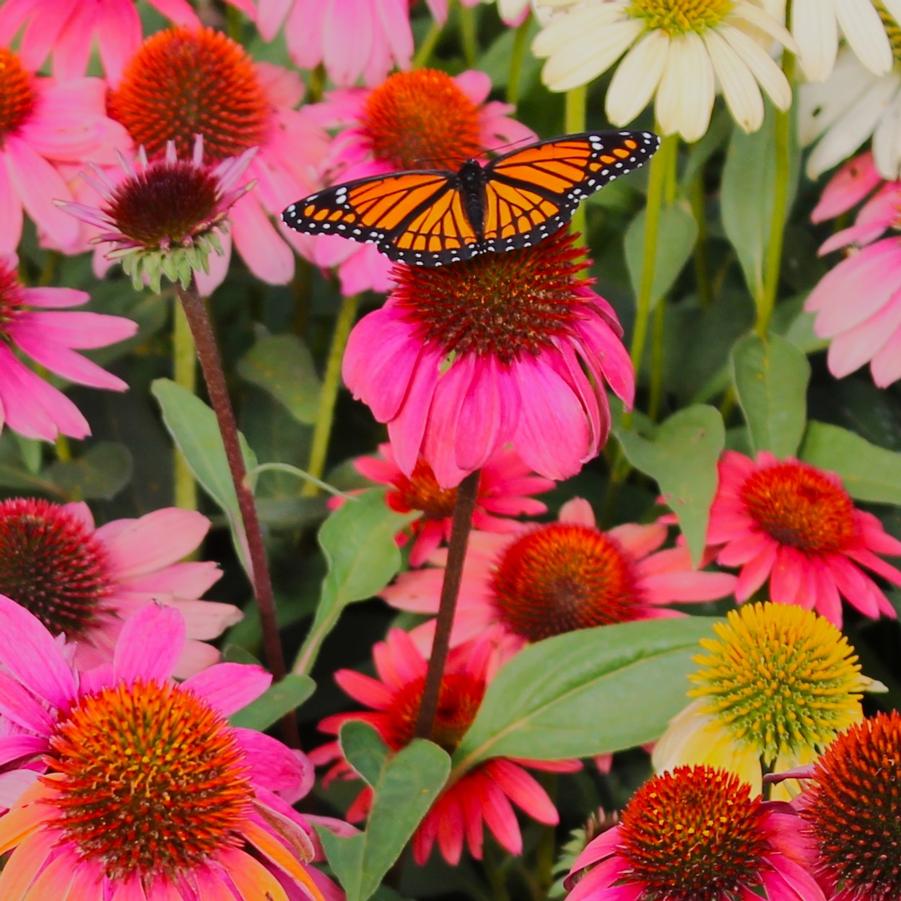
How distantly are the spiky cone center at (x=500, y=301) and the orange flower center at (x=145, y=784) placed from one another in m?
0.24

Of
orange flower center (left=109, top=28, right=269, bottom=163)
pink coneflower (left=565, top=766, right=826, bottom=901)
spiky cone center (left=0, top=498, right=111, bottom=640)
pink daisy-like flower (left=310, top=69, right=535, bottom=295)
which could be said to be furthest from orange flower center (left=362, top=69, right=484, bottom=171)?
pink coneflower (left=565, top=766, right=826, bottom=901)

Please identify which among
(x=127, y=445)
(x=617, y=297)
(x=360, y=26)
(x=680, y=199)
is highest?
(x=360, y=26)

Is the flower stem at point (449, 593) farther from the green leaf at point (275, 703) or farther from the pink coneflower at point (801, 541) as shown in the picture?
the pink coneflower at point (801, 541)

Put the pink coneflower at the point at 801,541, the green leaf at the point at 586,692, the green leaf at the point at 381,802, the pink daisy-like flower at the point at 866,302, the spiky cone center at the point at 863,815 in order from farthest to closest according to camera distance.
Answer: the pink daisy-like flower at the point at 866,302, the pink coneflower at the point at 801,541, the green leaf at the point at 586,692, the green leaf at the point at 381,802, the spiky cone center at the point at 863,815

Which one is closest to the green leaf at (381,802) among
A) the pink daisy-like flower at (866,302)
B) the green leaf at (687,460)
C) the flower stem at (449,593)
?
the flower stem at (449,593)

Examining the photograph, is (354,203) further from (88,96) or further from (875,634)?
(875,634)

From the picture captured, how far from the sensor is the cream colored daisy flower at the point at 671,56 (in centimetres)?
95

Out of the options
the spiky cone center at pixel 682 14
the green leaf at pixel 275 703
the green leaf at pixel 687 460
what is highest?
the spiky cone center at pixel 682 14

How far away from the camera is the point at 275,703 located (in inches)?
31.7

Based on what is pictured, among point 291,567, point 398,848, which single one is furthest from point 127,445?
point 398,848

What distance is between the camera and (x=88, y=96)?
112cm

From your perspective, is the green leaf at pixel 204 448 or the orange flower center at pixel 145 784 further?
the green leaf at pixel 204 448

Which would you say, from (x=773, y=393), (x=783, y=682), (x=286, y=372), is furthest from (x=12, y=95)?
(x=783, y=682)

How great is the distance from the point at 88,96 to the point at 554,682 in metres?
0.61
